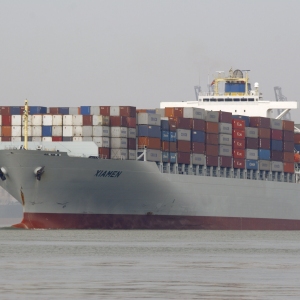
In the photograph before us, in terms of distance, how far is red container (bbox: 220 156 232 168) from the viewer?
65438mm

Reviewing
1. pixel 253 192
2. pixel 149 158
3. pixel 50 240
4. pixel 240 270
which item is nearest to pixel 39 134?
Result: pixel 149 158

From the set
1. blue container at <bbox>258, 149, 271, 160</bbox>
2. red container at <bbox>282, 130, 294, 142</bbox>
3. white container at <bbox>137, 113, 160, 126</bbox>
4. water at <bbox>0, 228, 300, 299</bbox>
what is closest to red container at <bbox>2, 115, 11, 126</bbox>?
white container at <bbox>137, 113, 160, 126</bbox>

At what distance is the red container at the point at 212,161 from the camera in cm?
6431

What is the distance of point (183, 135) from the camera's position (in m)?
62.2

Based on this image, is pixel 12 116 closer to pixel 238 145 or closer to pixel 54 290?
pixel 238 145

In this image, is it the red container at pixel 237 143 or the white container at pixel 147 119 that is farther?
the red container at pixel 237 143

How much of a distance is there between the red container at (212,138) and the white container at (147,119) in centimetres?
524

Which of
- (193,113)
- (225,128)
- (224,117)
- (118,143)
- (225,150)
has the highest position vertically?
(193,113)

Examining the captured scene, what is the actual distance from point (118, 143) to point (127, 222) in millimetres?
5027

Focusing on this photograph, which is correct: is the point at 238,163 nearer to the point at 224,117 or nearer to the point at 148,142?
the point at 224,117

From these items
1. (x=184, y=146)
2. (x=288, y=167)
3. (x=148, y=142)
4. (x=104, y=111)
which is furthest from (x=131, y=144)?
(x=288, y=167)

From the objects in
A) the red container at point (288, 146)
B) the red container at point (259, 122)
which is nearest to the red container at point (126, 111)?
the red container at point (259, 122)

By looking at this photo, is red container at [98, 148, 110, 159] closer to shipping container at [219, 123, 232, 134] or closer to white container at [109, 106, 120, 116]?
white container at [109, 106, 120, 116]

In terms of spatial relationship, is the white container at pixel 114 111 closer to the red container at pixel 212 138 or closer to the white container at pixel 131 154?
the white container at pixel 131 154
